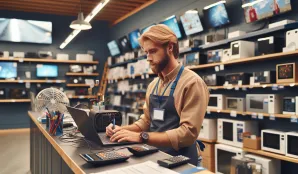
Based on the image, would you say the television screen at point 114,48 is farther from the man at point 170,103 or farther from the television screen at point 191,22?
the man at point 170,103

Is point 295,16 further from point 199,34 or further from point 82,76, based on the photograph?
point 82,76

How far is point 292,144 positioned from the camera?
3508mm

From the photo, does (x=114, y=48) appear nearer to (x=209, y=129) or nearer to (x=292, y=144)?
(x=209, y=129)

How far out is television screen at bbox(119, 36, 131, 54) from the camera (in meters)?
8.45

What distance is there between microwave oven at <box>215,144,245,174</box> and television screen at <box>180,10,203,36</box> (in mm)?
2353

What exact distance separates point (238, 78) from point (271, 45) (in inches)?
28.7

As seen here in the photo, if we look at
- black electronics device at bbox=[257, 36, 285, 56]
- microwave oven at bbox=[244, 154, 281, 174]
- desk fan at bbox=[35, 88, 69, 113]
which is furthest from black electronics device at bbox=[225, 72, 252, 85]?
desk fan at bbox=[35, 88, 69, 113]

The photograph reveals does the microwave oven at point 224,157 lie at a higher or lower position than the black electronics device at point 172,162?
lower

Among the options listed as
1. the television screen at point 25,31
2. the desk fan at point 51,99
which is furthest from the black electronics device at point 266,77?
the television screen at point 25,31

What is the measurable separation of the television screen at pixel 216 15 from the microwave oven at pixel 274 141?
6.88 ft

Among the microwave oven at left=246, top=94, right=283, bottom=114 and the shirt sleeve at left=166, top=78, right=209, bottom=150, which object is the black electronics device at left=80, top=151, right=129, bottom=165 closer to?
the shirt sleeve at left=166, top=78, right=209, bottom=150

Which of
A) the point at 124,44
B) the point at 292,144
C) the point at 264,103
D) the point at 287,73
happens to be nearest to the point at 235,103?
the point at 264,103

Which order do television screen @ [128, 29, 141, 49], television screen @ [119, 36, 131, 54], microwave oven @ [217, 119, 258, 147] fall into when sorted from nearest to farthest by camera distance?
microwave oven @ [217, 119, 258, 147]
television screen @ [128, 29, 141, 49]
television screen @ [119, 36, 131, 54]

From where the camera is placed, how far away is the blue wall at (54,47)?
8.64 m
